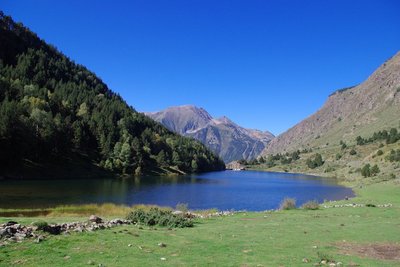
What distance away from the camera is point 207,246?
21.2m

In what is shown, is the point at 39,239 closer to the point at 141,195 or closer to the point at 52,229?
the point at 52,229

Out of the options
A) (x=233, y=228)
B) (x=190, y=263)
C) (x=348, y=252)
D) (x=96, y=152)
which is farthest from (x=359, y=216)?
(x=96, y=152)

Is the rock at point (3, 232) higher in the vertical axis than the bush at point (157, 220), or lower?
higher

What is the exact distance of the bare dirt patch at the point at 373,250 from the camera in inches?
808

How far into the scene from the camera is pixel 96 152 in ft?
567

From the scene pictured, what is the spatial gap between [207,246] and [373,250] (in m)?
9.77

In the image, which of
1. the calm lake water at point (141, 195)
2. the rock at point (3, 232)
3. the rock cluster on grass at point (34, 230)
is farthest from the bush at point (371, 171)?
the rock at point (3, 232)

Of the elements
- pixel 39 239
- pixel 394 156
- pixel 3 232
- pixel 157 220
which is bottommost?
pixel 157 220

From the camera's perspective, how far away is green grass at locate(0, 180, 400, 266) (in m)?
17.1

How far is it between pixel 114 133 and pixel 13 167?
269 feet

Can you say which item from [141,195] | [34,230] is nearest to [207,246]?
[34,230]

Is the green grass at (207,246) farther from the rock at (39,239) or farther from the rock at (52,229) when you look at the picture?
the rock at (52,229)

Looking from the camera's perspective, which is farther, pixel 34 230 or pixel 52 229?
pixel 52 229

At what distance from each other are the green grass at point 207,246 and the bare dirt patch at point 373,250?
66 centimetres
